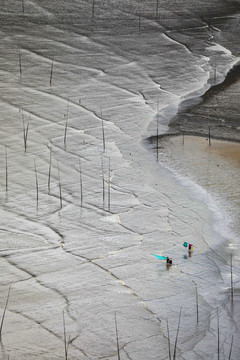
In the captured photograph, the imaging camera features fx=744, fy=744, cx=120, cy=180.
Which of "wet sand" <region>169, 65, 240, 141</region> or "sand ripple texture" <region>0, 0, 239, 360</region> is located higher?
"sand ripple texture" <region>0, 0, 239, 360</region>

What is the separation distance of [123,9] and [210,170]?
240 inches

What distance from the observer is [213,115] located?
26.0ft

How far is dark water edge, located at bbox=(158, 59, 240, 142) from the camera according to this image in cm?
740

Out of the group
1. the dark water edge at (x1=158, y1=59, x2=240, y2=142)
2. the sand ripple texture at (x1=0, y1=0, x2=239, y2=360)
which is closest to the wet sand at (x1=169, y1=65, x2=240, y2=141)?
the dark water edge at (x1=158, y1=59, x2=240, y2=142)

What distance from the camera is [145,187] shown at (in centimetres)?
591

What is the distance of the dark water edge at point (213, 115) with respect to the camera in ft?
24.3

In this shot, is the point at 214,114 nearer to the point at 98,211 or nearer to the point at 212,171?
the point at 212,171

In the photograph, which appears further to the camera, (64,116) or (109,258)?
(64,116)

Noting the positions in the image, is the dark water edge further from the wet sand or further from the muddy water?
the muddy water

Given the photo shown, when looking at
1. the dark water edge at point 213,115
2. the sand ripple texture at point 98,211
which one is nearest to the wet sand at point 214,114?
the dark water edge at point 213,115

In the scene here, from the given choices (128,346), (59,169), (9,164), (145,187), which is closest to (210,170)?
(145,187)

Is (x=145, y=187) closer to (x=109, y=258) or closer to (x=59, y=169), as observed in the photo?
(x=59, y=169)

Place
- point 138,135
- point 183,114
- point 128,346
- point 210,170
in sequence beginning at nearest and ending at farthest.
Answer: point 128,346, point 210,170, point 138,135, point 183,114

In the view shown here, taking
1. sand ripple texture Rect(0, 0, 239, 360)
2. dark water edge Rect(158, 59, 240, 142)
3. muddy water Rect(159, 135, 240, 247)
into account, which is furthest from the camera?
dark water edge Rect(158, 59, 240, 142)
